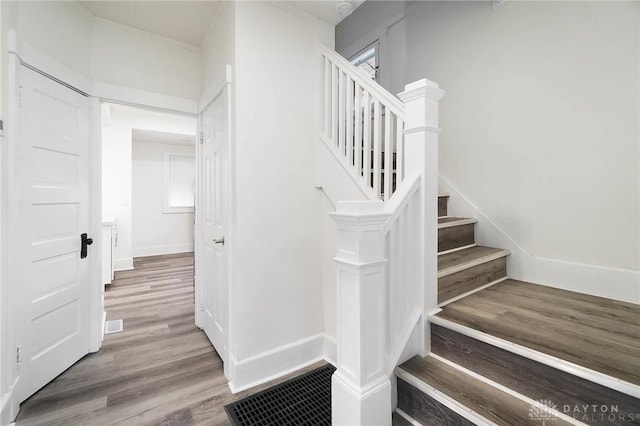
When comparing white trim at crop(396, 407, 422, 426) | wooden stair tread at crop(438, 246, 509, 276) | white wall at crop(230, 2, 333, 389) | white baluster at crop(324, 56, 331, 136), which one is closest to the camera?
white trim at crop(396, 407, 422, 426)

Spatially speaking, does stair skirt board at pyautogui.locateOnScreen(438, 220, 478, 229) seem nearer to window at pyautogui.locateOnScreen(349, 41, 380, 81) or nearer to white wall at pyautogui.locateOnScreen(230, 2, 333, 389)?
white wall at pyautogui.locateOnScreen(230, 2, 333, 389)

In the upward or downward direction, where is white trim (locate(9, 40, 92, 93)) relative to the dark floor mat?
upward

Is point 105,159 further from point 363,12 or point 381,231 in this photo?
point 381,231

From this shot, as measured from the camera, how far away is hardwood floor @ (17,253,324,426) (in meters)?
1.61

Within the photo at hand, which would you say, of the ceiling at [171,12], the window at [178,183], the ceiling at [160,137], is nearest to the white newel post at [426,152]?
the ceiling at [171,12]

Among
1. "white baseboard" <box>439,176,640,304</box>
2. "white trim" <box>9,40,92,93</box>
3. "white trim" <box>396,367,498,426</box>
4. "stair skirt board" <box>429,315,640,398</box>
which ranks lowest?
"white trim" <box>396,367,498,426</box>

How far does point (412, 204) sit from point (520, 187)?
1.35 metres

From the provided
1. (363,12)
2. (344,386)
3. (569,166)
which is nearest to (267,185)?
(344,386)

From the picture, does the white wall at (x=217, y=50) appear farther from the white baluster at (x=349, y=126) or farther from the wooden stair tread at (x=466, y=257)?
the wooden stair tread at (x=466, y=257)

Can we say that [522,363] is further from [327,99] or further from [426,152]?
[327,99]

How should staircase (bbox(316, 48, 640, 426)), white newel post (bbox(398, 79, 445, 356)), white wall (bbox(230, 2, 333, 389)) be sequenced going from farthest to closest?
white wall (bbox(230, 2, 333, 389)) → white newel post (bbox(398, 79, 445, 356)) → staircase (bbox(316, 48, 640, 426))

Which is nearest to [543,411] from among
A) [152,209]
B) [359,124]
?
[359,124]

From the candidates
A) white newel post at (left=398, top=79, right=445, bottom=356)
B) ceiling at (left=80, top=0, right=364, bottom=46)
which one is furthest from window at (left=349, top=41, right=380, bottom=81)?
white newel post at (left=398, top=79, right=445, bottom=356)

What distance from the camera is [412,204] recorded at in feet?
4.82
